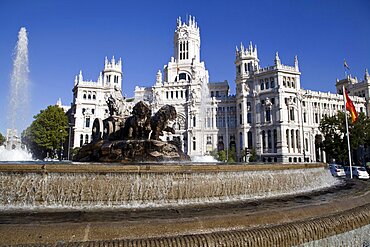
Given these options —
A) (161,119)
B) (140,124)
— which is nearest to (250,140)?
(161,119)

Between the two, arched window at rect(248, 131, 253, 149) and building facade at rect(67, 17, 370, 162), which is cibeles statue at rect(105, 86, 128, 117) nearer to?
building facade at rect(67, 17, 370, 162)

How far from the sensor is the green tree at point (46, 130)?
5512 centimetres

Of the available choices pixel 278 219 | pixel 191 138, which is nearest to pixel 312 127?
pixel 191 138

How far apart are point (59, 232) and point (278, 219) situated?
4.81 meters

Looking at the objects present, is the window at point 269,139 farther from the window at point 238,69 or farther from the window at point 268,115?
the window at point 238,69

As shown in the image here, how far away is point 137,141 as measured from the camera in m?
15.2

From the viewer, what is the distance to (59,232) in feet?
15.0

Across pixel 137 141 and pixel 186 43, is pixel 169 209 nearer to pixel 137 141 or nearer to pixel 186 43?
pixel 137 141

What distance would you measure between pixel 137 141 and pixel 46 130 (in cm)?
4962

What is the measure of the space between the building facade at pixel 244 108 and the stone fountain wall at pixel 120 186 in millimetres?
53451

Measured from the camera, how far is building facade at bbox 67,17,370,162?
6284cm

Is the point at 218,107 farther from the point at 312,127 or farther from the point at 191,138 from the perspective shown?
the point at 312,127

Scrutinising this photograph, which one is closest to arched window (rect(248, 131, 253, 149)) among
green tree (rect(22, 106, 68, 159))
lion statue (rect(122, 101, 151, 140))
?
green tree (rect(22, 106, 68, 159))

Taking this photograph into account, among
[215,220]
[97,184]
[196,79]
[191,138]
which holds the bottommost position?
[215,220]
